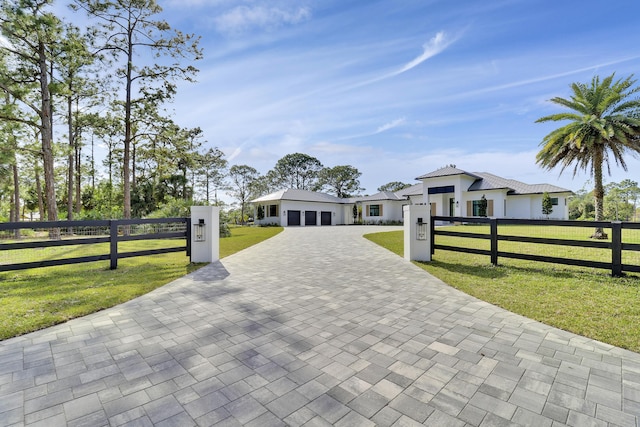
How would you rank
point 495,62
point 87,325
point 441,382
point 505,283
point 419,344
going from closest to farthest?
point 441,382
point 419,344
point 87,325
point 505,283
point 495,62

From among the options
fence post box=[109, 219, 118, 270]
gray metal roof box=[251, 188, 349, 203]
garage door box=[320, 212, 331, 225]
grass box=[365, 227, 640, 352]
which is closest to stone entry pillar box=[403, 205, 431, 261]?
grass box=[365, 227, 640, 352]

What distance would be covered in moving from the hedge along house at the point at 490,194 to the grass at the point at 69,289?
78.9ft

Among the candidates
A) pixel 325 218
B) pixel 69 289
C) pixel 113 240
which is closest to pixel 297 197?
pixel 325 218

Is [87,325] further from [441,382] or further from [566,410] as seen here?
[566,410]

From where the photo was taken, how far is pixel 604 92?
12.9 metres

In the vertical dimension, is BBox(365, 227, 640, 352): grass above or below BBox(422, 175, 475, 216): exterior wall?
below

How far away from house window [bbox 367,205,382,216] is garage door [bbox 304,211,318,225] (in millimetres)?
6427

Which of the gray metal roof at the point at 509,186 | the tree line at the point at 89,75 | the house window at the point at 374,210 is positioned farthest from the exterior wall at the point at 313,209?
the gray metal roof at the point at 509,186

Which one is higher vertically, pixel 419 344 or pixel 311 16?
pixel 311 16

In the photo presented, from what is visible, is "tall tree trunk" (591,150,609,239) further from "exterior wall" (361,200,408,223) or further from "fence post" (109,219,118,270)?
"exterior wall" (361,200,408,223)

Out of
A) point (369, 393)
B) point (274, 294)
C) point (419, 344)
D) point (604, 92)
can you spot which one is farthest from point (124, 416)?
point (604, 92)

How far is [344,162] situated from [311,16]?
38.2 m

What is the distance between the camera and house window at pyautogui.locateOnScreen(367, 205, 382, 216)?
3266cm

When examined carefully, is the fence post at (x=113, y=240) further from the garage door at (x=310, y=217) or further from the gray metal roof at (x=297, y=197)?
the garage door at (x=310, y=217)
